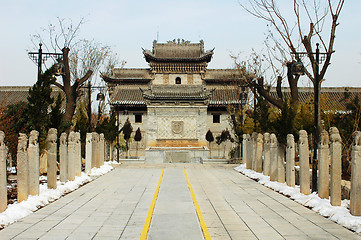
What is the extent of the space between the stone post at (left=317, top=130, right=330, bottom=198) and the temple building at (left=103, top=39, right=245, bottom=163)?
2886 centimetres

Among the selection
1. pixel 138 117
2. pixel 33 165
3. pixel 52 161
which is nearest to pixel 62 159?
pixel 52 161

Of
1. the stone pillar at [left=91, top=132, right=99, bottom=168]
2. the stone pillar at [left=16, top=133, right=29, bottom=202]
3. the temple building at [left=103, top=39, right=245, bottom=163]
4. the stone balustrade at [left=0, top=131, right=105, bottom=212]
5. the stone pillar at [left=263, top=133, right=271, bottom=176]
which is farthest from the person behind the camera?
the temple building at [left=103, top=39, right=245, bottom=163]

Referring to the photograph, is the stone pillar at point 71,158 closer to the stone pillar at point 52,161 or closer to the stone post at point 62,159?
the stone post at point 62,159

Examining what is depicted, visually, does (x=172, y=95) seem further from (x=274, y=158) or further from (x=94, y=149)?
(x=274, y=158)

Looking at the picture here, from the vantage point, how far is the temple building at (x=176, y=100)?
43156 mm

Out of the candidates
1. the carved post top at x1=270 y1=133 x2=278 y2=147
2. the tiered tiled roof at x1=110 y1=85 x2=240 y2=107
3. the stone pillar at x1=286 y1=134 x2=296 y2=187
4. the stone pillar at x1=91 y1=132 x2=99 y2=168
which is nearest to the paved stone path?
the stone pillar at x1=286 y1=134 x2=296 y2=187

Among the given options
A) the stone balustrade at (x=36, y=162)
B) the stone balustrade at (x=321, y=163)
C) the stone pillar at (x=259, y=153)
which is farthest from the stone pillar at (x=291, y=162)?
the stone balustrade at (x=36, y=162)

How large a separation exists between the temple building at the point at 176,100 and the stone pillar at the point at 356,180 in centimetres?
3100

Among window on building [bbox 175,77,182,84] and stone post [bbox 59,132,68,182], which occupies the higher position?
window on building [bbox 175,77,182,84]

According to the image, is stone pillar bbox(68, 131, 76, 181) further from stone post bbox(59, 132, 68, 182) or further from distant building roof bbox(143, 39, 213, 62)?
distant building roof bbox(143, 39, 213, 62)

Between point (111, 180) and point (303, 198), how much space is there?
861 centimetres

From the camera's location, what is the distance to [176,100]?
44.0m

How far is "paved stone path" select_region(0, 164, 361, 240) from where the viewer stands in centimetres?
724

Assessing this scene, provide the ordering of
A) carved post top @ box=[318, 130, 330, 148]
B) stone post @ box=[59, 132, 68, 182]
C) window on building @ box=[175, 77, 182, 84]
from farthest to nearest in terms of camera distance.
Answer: window on building @ box=[175, 77, 182, 84], stone post @ box=[59, 132, 68, 182], carved post top @ box=[318, 130, 330, 148]
